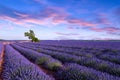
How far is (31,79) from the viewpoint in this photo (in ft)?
12.7

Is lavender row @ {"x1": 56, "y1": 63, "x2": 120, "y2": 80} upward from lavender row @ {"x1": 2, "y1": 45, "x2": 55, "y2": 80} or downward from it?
downward

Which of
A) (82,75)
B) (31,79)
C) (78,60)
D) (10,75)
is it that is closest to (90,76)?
(82,75)

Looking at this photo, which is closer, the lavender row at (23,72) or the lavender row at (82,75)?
the lavender row at (23,72)

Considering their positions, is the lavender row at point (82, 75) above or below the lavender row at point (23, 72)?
below

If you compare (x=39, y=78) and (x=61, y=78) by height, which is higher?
(x=39, y=78)

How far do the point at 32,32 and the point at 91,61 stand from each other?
46.2 metres

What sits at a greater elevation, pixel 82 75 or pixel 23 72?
pixel 23 72

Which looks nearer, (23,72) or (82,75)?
(23,72)

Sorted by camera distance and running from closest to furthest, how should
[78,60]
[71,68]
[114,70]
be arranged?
[71,68] < [114,70] < [78,60]

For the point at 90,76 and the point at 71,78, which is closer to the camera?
the point at 90,76

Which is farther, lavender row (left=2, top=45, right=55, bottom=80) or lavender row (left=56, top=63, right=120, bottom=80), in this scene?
lavender row (left=56, top=63, right=120, bottom=80)

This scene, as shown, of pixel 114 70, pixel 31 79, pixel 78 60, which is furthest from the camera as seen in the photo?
pixel 78 60

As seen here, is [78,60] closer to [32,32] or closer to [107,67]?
[107,67]

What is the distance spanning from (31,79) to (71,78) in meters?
1.66
